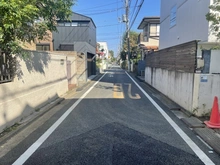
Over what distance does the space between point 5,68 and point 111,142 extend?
3124 mm

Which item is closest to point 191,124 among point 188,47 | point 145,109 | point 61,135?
point 145,109

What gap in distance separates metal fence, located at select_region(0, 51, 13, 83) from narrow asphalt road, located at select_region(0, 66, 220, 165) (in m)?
1.48

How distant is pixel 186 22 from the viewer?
963 cm

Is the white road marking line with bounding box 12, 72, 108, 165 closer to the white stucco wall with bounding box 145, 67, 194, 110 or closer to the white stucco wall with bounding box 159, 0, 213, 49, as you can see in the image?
the white stucco wall with bounding box 145, 67, 194, 110

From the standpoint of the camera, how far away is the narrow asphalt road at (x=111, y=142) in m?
3.19

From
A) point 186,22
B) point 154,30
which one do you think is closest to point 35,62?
point 186,22

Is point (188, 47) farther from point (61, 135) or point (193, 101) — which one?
point (61, 135)

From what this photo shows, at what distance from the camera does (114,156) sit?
3.27 meters

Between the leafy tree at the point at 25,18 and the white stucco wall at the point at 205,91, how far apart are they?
437 cm

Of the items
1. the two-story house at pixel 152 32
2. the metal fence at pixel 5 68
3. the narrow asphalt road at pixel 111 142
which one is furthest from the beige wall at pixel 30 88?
the two-story house at pixel 152 32

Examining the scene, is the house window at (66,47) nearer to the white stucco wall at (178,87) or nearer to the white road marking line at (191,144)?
the white stucco wall at (178,87)

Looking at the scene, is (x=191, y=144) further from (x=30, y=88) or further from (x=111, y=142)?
(x=30, y=88)

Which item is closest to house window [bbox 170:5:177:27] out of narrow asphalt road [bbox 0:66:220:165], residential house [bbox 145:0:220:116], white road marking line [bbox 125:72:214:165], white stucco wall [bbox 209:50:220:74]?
residential house [bbox 145:0:220:116]

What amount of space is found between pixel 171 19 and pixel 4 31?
1101 cm
